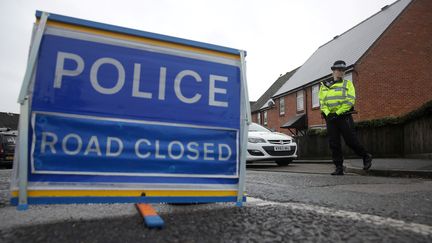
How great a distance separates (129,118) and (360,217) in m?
1.86

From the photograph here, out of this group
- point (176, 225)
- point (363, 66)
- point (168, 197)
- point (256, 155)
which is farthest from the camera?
point (363, 66)

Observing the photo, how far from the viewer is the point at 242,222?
221cm

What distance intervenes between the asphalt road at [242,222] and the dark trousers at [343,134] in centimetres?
293

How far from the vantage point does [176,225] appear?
83.5 inches

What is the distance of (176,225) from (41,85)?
4.35 feet

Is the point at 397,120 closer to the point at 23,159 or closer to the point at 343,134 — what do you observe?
the point at 343,134

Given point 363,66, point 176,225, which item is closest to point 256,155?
point 176,225

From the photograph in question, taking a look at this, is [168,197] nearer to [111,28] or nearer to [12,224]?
[12,224]

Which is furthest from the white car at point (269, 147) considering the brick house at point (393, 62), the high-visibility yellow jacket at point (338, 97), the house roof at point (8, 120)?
the house roof at point (8, 120)

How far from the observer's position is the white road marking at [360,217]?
6.62 feet

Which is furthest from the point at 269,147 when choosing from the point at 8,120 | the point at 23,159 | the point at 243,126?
the point at 8,120

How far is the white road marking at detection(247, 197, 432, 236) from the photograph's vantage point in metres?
2.02

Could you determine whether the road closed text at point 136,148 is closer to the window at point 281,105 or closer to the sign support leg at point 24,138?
the sign support leg at point 24,138

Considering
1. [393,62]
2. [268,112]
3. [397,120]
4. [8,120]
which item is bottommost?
[397,120]
